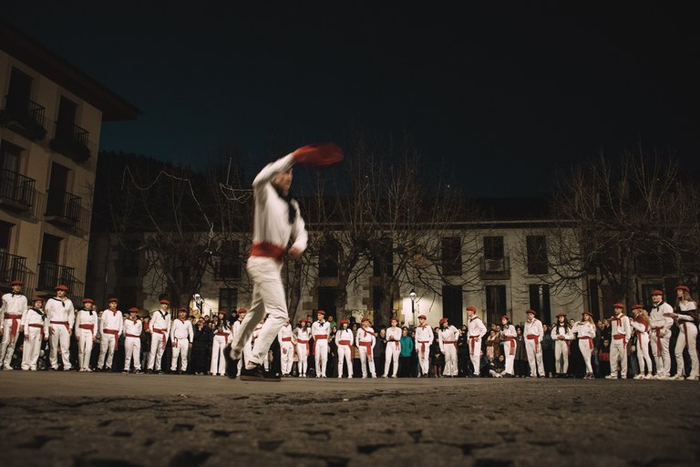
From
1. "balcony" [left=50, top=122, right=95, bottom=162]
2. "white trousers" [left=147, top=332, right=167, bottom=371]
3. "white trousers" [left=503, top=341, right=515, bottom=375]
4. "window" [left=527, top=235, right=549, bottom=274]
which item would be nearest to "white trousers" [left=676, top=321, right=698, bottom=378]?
"white trousers" [left=503, top=341, right=515, bottom=375]

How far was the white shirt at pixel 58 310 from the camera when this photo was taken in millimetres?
19125

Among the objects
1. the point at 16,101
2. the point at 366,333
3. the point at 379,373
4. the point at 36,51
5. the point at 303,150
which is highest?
the point at 36,51

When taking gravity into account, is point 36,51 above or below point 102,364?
above

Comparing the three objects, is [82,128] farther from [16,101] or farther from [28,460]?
[28,460]

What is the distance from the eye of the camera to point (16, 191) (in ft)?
88.5

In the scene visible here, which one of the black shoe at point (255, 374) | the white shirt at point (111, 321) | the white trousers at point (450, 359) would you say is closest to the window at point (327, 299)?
the white trousers at point (450, 359)

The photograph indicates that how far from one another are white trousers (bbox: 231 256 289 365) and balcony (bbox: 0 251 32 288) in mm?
22405

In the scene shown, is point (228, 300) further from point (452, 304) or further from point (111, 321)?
point (111, 321)

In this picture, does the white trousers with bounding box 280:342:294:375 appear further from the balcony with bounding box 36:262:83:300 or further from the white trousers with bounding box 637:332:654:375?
the white trousers with bounding box 637:332:654:375

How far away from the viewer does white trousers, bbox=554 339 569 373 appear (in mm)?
22763

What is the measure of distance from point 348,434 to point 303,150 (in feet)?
14.1

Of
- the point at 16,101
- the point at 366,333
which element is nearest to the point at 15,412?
the point at 366,333

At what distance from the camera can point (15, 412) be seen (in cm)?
387

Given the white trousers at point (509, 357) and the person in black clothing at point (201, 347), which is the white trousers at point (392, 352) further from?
the person in black clothing at point (201, 347)
